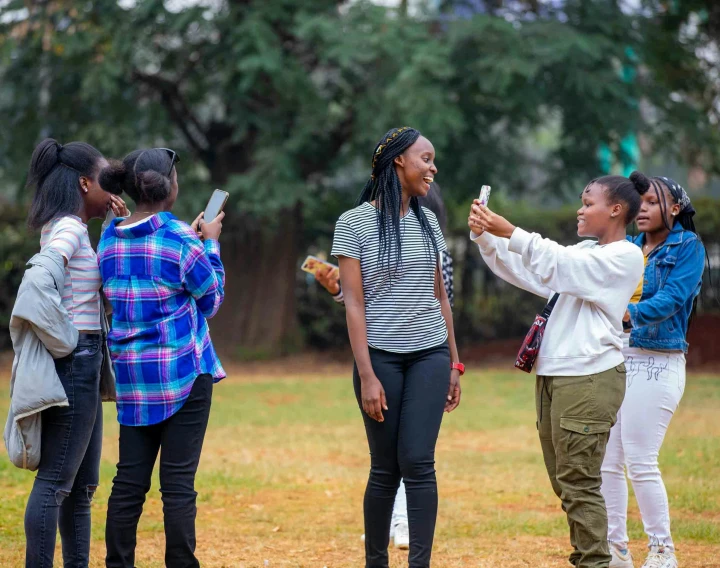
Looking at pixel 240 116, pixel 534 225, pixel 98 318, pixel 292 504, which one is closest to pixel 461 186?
pixel 534 225

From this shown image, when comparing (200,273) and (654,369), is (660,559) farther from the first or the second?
(200,273)

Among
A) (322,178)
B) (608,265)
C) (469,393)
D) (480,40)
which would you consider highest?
(480,40)

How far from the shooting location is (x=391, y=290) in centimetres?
405

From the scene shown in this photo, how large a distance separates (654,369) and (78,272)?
2746 mm

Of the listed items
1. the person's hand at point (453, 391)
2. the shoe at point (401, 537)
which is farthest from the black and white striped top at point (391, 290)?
the shoe at point (401, 537)

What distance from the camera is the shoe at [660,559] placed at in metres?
Result: 4.53

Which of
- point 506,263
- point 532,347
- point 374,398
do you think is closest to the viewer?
point 374,398

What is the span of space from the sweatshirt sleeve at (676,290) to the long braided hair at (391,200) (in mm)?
1084

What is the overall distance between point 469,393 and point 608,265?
25.9 ft

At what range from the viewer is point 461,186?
1377cm

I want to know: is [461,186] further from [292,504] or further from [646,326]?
[646,326]

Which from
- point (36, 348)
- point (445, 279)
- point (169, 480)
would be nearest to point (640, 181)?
point (445, 279)

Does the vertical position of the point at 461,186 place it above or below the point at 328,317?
above

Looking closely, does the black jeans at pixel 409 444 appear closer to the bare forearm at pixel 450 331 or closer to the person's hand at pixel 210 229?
the bare forearm at pixel 450 331
